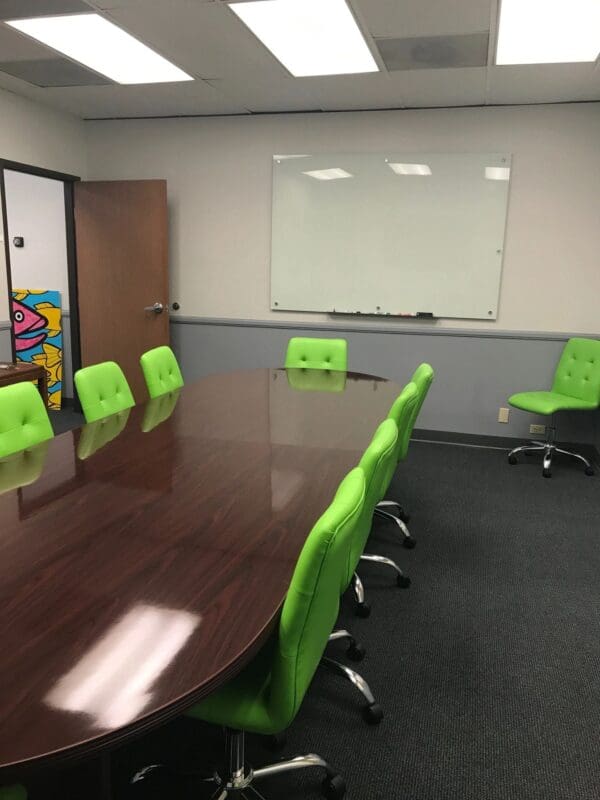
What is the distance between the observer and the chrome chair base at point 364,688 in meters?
1.77

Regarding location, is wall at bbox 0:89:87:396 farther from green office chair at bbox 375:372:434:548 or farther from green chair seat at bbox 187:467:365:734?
green chair seat at bbox 187:467:365:734

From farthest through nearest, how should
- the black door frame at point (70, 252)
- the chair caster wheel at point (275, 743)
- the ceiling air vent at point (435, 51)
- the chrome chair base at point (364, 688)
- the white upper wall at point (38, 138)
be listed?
the black door frame at point (70, 252)
the white upper wall at point (38, 138)
the ceiling air vent at point (435, 51)
the chrome chair base at point (364, 688)
the chair caster wheel at point (275, 743)

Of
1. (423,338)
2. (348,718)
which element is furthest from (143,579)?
(423,338)

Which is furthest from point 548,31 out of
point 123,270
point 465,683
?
point 123,270

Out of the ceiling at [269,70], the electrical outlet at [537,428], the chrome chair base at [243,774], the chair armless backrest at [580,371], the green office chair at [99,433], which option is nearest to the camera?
the chrome chair base at [243,774]

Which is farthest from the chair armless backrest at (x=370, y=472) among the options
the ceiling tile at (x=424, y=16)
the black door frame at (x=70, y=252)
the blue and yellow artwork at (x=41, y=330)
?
the blue and yellow artwork at (x=41, y=330)

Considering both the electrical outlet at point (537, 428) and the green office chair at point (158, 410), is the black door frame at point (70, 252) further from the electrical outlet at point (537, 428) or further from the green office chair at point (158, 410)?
the electrical outlet at point (537, 428)

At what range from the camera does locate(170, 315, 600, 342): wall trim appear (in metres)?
4.40

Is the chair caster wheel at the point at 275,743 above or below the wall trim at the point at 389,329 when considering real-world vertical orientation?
below

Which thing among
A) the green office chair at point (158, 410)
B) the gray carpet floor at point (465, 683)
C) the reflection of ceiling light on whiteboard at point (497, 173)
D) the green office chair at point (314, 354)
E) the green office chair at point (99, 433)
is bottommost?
the gray carpet floor at point (465, 683)

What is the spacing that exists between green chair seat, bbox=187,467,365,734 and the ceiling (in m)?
2.53

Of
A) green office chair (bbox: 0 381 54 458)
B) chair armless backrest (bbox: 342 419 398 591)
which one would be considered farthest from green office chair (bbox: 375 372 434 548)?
green office chair (bbox: 0 381 54 458)

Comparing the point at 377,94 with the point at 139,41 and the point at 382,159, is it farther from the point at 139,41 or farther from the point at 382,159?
the point at 139,41

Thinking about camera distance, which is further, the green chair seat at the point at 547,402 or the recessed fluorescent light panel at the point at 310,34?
the green chair seat at the point at 547,402
